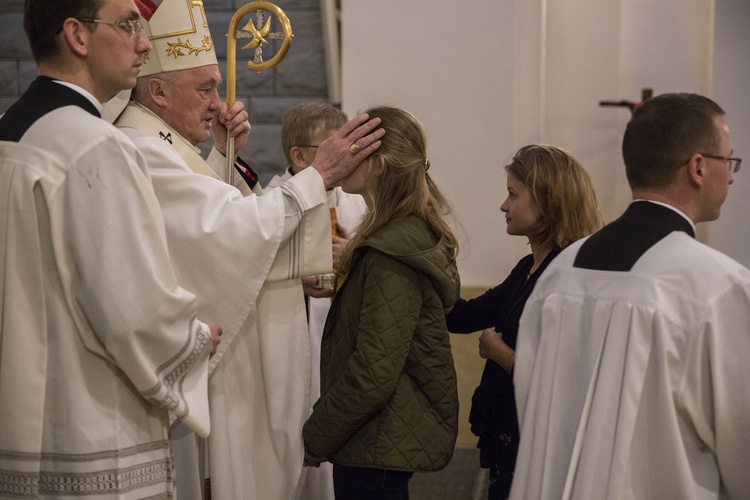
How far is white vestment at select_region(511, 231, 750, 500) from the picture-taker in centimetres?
164

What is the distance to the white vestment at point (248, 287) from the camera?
2492 mm

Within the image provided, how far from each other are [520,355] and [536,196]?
0.72 metres

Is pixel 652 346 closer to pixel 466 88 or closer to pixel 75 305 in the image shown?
pixel 75 305

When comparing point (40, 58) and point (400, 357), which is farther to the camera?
point (400, 357)

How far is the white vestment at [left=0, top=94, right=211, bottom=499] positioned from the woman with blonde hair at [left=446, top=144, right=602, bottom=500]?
0.96 meters

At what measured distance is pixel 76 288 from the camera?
191cm

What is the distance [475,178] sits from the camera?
14.2 ft

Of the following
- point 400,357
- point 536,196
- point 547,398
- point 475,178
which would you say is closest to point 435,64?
point 475,178

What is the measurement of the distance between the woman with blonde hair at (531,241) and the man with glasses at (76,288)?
0.93m

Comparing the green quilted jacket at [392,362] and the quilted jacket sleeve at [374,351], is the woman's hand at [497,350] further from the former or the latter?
the quilted jacket sleeve at [374,351]

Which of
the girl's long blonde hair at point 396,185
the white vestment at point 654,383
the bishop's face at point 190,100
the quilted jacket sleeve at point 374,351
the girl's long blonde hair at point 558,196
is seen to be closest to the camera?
the white vestment at point 654,383

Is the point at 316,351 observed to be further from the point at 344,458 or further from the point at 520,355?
the point at 520,355

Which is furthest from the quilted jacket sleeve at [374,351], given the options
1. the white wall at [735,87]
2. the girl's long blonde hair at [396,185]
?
the white wall at [735,87]

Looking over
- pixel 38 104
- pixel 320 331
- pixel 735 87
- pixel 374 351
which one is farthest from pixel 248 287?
pixel 735 87
